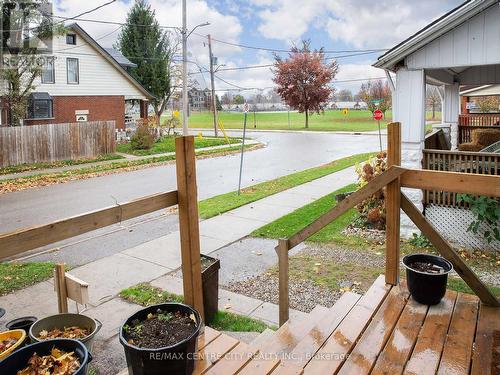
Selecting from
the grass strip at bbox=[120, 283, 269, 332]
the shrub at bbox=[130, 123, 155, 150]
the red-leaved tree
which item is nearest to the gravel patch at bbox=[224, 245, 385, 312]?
the grass strip at bbox=[120, 283, 269, 332]

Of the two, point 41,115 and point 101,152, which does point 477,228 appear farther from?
point 41,115

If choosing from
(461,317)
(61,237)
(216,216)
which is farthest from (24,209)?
(461,317)

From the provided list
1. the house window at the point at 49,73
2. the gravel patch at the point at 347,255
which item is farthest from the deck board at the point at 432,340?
the house window at the point at 49,73

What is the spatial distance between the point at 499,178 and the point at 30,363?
283 centimetres

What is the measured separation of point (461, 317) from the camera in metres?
3.16

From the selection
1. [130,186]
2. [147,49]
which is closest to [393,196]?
[130,186]

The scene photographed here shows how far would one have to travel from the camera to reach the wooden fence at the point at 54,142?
1633 cm

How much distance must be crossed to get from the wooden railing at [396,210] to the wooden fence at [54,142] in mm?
16010

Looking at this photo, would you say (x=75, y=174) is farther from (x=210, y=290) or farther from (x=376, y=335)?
(x=376, y=335)

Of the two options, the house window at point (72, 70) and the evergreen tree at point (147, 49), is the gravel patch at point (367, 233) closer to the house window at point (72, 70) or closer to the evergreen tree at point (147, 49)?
the house window at point (72, 70)

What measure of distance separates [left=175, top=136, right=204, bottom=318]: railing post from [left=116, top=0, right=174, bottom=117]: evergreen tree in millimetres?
31382

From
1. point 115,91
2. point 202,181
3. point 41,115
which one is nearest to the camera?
point 202,181

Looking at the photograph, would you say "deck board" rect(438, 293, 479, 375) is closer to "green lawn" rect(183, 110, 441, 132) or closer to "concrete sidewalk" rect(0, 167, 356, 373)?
"concrete sidewalk" rect(0, 167, 356, 373)

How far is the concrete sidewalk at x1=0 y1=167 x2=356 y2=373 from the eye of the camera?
13.9ft
